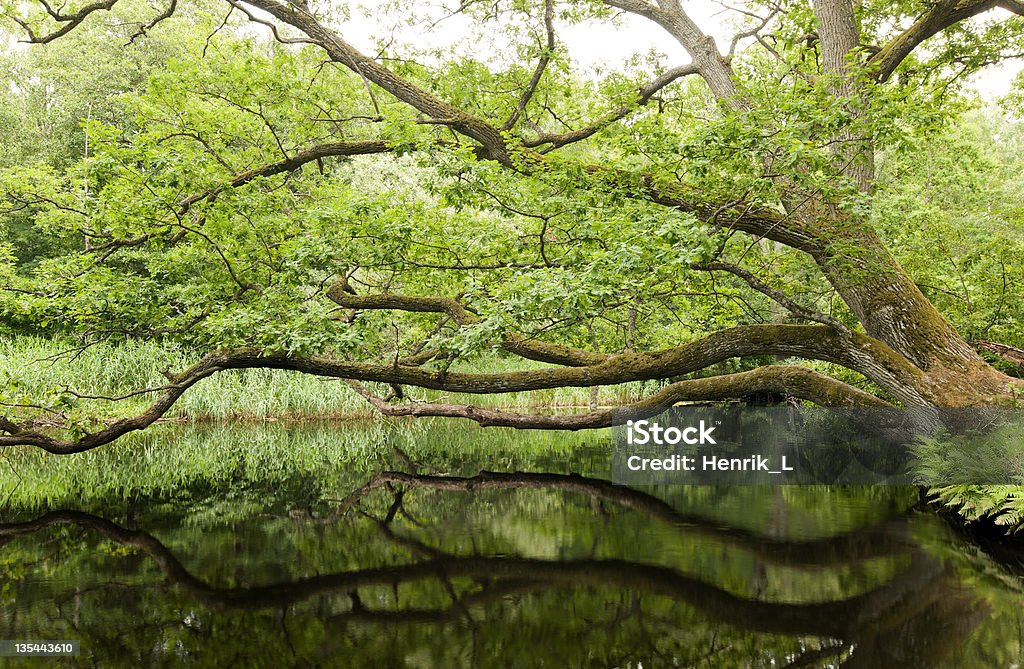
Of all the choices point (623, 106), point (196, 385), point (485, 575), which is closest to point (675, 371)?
point (485, 575)

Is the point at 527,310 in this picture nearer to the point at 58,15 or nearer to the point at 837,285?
the point at 837,285

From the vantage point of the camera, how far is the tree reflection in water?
340 centimetres

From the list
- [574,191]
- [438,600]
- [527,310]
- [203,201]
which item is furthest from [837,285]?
[203,201]

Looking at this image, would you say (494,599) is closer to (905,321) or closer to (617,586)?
(617,586)

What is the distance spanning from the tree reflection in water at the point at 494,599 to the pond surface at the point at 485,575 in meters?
0.02

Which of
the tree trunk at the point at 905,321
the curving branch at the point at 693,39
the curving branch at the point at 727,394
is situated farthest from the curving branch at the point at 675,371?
the curving branch at the point at 693,39

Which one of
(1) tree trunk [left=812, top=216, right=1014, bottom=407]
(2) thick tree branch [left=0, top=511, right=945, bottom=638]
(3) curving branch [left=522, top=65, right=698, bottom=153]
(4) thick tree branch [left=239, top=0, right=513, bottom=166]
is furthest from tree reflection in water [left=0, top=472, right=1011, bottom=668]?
(3) curving branch [left=522, top=65, right=698, bottom=153]

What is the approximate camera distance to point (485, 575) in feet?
15.4

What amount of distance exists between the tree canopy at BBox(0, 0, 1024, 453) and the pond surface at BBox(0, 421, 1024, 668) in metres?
1.23

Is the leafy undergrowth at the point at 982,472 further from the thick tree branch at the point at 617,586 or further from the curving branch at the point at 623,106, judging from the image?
the curving branch at the point at 623,106

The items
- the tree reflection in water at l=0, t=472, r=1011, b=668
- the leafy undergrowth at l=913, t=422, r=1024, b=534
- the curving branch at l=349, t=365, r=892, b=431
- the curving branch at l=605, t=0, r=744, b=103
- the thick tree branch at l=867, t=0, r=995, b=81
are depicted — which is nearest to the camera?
the tree reflection in water at l=0, t=472, r=1011, b=668

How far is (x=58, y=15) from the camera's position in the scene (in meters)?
7.62

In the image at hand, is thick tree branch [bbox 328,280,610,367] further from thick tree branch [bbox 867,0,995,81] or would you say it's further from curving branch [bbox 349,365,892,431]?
thick tree branch [bbox 867,0,995,81]

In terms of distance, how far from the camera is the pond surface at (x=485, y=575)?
3.44 metres
